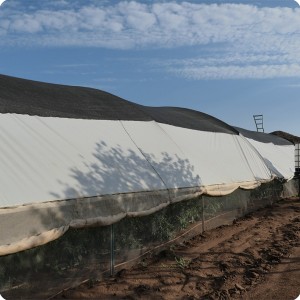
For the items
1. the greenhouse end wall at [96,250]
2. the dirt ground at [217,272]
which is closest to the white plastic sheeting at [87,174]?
the greenhouse end wall at [96,250]

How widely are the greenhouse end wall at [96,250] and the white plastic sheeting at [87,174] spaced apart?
365mm

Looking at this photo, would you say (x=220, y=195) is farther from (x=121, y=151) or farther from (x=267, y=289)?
(x=267, y=289)

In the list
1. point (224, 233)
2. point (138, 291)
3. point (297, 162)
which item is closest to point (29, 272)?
point (138, 291)

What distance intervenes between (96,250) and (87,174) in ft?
4.67

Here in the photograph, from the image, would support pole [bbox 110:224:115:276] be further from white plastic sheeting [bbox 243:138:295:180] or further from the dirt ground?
white plastic sheeting [bbox 243:138:295:180]

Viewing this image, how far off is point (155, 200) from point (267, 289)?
290 centimetres

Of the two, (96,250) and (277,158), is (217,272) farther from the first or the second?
(277,158)

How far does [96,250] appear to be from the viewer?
7.39 m

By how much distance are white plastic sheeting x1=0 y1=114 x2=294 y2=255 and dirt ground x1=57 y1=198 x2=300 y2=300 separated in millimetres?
1124

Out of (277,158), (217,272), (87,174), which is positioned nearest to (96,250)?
(87,174)

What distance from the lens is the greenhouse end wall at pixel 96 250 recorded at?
20.0ft

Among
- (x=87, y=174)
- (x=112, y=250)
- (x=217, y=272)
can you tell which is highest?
(x=87, y=174)

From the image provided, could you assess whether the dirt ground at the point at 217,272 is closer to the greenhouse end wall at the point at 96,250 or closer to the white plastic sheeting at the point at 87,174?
the greenhouse end wall at the point at 96,250

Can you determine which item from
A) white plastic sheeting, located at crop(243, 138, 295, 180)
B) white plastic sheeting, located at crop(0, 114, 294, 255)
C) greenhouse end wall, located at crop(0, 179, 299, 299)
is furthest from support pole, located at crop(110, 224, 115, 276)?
white plastic sheeting, located at crop(243, 138, 295, 180)
